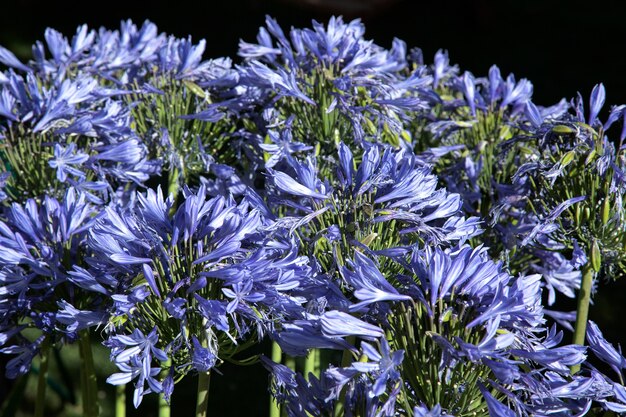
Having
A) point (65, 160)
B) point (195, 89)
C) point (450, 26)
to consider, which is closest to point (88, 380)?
point (65, 160)

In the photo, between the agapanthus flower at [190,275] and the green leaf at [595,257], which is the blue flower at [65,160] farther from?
the green leaf at [595,257]

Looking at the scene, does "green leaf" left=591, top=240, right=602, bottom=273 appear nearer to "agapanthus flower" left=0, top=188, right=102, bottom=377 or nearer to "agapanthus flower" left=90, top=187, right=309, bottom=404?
"agapanthus flower" left=90, top=187, right=309, bottom=404

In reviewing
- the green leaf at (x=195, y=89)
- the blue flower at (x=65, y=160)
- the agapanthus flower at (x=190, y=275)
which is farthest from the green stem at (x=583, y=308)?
the blue flower at (x=65, y=160)

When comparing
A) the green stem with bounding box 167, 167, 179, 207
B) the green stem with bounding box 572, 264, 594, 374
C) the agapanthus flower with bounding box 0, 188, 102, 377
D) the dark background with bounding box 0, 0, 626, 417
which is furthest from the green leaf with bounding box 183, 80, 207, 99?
the dark background with bounding box 0, 0, 626, 417

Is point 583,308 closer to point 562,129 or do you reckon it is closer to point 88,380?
point 562,129

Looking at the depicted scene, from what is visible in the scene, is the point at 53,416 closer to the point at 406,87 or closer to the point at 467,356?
the point at 406,87

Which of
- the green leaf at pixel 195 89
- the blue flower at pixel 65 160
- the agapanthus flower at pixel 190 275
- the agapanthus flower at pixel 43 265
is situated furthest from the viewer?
the green leaf at pixel 195 89

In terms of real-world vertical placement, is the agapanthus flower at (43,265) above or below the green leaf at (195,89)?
below
